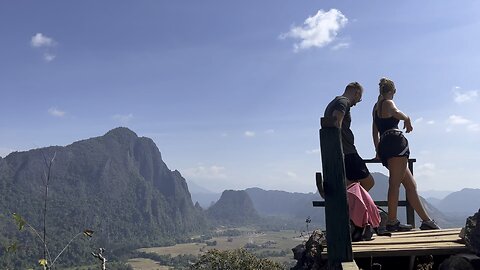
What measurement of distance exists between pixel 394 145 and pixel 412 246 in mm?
1728

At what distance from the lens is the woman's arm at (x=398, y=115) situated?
16.4 ft

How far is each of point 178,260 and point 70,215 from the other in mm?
87153

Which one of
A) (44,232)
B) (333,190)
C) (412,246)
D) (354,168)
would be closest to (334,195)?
(333,190)

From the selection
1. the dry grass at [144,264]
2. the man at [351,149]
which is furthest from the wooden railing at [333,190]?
the dry grass at [144,264]

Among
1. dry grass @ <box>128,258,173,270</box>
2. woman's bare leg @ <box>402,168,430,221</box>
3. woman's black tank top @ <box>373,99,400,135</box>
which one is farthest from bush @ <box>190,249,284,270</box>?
dry grass @ <box>128,258,173,270</box>

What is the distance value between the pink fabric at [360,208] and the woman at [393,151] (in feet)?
3.05

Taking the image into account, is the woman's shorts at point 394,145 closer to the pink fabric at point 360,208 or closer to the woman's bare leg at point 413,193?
the woman's bare leg at point 413,193

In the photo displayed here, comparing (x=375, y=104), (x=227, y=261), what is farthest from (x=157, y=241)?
(x=375, y=104)

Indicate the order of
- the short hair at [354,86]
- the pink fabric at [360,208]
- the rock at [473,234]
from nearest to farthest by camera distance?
the rock at [473,234] < the pink fabric at [360,208] < the short hair at [354,86]

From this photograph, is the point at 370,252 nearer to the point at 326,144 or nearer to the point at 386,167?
the point at 326,144

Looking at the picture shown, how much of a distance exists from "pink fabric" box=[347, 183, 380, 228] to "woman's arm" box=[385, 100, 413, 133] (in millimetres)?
1319

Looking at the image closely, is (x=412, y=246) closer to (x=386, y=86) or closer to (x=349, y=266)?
(x=349, y=266)

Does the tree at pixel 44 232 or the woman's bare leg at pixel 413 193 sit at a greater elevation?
the woman's bare leg at pixel 413 193

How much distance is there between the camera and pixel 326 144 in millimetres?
3209
